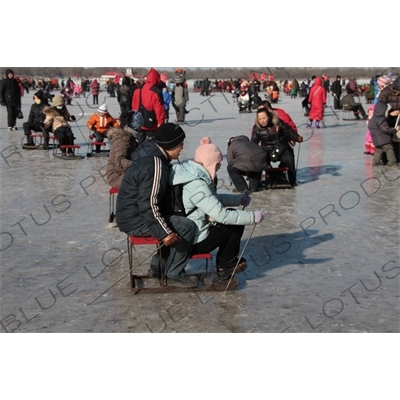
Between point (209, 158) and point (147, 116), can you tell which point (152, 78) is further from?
point (209, 158)

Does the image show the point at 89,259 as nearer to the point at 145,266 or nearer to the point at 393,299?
the point at 145,266

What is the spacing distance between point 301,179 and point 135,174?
605 cm

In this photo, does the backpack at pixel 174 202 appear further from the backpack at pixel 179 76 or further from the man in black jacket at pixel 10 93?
the backpack at pixel 179 76

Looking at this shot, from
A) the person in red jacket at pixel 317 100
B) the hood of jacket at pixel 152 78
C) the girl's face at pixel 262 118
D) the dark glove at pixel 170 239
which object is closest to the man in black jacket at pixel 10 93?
the hood of jacket at pixel 152 78

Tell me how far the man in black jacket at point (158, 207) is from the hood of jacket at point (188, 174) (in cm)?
8

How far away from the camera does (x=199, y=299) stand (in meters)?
5.09

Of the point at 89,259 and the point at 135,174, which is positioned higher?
the point at 135,174

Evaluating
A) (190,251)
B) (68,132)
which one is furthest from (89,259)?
(68,132)

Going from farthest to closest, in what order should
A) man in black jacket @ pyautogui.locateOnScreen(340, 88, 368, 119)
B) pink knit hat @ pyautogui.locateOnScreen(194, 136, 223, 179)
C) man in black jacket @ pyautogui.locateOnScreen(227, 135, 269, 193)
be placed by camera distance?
1. man in black jacket @ pyautogui.locateOnScreen(340, 88, 368, 119)
2. man in black jacket @ pyautogui.locateOnScreen(227, 135, 269, 193)
3. pink knit hat @ pyautogui.locateOnScreen(194, 136, 223, 179)

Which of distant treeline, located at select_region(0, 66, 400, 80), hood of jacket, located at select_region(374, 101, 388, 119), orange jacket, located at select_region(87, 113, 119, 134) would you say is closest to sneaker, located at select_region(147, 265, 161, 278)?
hood of jacket, located at select_region(374, 101, 388, 119)

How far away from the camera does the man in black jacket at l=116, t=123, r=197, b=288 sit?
4863mm

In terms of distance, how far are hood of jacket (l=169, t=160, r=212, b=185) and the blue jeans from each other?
0.28 meters

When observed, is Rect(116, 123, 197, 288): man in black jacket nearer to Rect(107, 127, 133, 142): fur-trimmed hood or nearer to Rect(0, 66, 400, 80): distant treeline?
Rect(107, 127, 133, 142): fur-trimmed hood

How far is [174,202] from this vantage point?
Answer: 5117 millimetres
